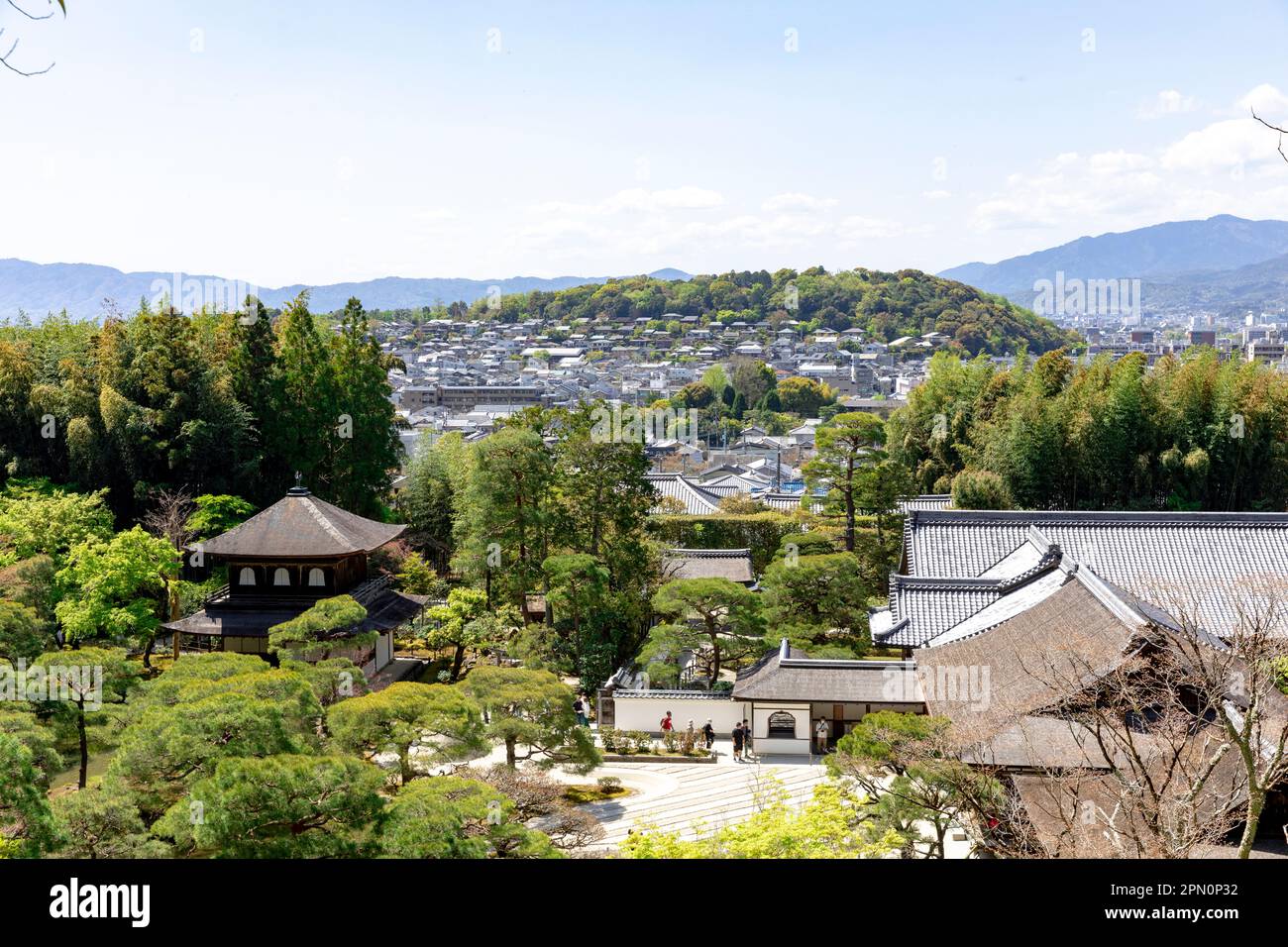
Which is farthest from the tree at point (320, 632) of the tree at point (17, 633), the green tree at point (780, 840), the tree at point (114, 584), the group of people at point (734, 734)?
the green tree at point (780, 840)

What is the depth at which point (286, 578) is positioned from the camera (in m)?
18.5

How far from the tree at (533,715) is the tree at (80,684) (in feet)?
13.8

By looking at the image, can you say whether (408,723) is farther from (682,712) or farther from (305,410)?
(305,410)

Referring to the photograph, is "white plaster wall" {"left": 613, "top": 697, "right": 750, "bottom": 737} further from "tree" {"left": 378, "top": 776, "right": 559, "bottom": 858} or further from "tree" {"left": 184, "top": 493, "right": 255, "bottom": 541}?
"tree" {"left": 184, "top": 493, "right": 255, "bottom": 541}

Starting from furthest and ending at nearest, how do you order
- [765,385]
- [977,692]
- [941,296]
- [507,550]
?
1. [941,296]
2. [765,385]
3. [507,550]
4. [977,692]

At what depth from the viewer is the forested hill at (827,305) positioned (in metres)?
106

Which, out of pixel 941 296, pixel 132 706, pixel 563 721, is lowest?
pixel 563 721

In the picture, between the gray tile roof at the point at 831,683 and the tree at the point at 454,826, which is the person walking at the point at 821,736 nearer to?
the gray tile roof at the point at 831,683

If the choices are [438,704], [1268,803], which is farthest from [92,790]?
[1268,803]

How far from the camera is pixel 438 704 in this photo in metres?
12.1

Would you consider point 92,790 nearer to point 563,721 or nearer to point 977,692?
point 563,721

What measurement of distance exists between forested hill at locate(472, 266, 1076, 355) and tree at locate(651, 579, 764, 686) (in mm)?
79864

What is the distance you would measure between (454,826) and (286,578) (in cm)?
1129
